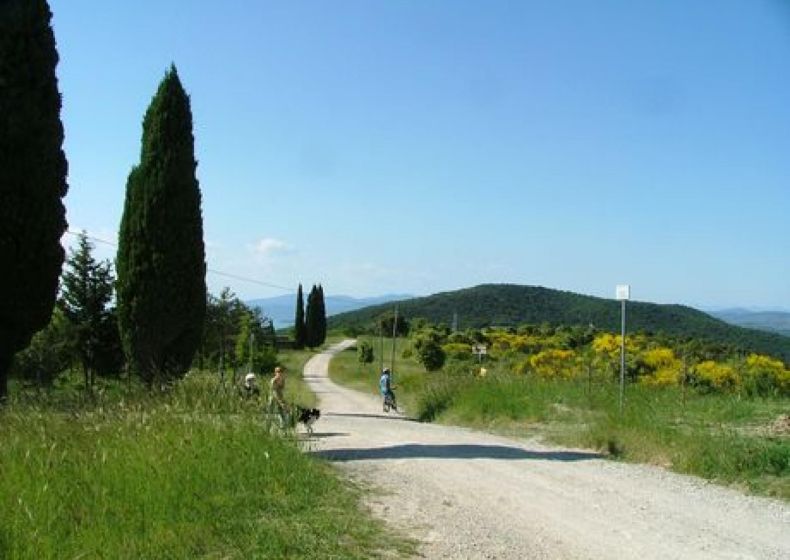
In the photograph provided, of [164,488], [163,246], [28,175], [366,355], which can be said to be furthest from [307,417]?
[366,355]

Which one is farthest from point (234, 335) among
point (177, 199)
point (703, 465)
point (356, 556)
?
point (356, 556)

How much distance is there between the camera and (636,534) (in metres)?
7.85

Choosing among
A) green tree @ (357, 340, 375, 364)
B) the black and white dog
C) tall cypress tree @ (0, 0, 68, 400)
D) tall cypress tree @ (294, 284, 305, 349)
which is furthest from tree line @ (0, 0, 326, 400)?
tall cypress tree @ (294, 284, 305, 349)

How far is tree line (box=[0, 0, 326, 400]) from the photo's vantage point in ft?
43.9

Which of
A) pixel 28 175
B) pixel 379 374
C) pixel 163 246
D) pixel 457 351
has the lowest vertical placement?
pixel 379 374

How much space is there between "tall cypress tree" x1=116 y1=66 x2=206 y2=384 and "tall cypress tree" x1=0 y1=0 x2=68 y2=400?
5.21 metres

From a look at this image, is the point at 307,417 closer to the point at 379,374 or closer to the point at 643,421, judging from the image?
the point at 643,421

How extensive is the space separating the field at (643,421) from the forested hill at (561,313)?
48.5 meters

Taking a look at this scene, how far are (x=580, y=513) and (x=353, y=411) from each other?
21.1m

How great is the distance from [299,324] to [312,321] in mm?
1695

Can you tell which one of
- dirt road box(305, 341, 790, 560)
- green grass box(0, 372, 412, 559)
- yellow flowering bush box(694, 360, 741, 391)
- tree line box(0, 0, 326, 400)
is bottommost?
dirt road box(305, 341, 790, 560)

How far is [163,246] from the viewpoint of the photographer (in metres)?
19.5

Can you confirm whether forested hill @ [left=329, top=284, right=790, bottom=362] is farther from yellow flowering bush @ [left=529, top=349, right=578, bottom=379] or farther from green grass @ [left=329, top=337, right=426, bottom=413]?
yellow flowering bush @ [left=529, top=349, right=578, bottom=379]

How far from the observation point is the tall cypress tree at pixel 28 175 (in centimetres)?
1326
